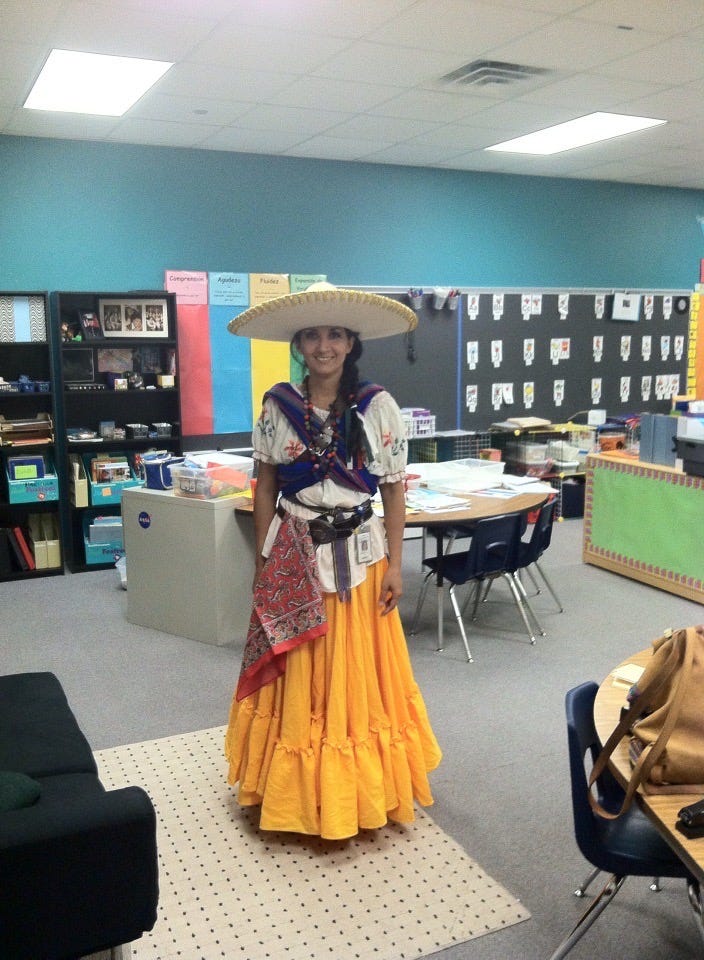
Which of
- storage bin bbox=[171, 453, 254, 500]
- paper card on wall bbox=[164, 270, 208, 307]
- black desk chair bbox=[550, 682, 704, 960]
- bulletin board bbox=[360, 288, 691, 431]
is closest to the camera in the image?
black desk chair bbox=[550, 682, 704, 960]

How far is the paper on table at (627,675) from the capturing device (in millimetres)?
1983

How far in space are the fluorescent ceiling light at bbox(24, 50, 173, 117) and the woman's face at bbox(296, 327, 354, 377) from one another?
2284 millimetres

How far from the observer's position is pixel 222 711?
11.5ft

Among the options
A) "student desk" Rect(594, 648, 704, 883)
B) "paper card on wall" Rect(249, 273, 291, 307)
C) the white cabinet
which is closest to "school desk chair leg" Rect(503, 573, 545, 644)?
the white cabinet

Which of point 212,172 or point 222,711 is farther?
point 212,172

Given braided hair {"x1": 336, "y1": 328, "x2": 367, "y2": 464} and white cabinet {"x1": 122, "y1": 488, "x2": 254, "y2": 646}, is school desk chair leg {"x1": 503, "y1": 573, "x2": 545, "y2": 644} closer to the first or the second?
white cabinet {"x1": 122, "y1": 488, "x2": 254, "y2": 646}

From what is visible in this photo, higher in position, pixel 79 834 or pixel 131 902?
pixel 79 834

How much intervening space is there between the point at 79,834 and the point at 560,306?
6452 mm

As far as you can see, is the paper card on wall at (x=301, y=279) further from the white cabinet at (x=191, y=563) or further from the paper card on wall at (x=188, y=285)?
the white cabinet at (x=191, y=563)

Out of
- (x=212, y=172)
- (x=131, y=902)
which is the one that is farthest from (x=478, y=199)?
(x=131, y=902)

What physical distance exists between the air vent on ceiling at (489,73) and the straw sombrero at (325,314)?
2.21m

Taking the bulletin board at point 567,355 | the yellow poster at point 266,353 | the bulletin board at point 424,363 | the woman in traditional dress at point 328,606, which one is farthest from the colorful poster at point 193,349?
the woman in traditional dress at point 328,606

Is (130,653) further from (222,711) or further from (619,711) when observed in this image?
(619,711)

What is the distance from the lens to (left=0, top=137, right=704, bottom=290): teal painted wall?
218 inches
